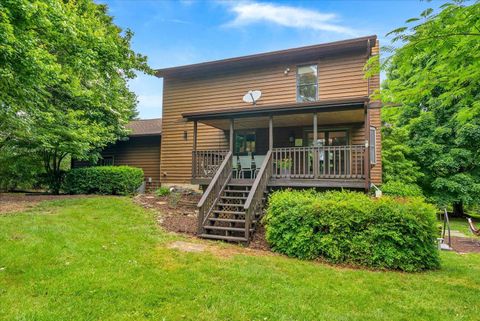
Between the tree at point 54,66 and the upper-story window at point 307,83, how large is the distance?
5880mm

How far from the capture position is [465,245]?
28.5 feet

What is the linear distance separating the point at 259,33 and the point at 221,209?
→ 379 inches

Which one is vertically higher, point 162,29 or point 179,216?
point 162,29

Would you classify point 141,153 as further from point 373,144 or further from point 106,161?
point 373,144

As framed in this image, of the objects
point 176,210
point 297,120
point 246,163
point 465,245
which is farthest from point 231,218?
point 465,245

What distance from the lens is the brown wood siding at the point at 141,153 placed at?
51.1 feet

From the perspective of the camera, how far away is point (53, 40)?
6.48 m

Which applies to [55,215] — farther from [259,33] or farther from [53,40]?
[259,33]

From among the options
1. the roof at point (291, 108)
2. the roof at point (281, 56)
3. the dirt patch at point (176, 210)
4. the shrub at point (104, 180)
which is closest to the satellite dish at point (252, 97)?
the roof at point (281, 56)

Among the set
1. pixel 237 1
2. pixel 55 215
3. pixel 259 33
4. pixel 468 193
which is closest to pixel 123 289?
pixel 55 215

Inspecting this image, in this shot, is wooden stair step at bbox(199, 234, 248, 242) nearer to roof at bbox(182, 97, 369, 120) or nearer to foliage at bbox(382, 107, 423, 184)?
roof at bbox(182, 97, 369, 120)

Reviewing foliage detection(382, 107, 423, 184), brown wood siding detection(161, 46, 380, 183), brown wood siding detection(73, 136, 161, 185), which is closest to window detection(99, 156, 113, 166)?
brown wood siding detection(73, 136, 161, 185)

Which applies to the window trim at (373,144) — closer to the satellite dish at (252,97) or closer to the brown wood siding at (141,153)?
the satellite dish at (252,97)

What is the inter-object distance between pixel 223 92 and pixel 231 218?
6.88 metres
